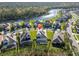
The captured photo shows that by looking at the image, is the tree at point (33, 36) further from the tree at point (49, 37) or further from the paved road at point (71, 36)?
the paved road at point (71, 36)

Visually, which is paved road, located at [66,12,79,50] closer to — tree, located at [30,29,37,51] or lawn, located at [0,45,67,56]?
lawn, located at [0,45,67,56]

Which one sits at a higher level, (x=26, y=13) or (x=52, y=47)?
(x=26, y=13)

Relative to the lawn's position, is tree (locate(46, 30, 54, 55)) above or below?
above

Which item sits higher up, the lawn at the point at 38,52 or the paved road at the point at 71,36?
the paved road at the point at 71,36

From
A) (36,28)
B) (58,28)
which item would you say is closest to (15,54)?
(36,28)

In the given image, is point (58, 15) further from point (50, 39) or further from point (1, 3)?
point (1, 3)

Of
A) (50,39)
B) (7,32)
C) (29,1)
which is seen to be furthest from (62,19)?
(7,32)

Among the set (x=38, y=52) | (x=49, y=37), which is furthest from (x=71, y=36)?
(x=38, y=52)

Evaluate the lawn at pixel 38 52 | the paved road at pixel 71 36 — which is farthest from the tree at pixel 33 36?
the paved road at pixel 71 36

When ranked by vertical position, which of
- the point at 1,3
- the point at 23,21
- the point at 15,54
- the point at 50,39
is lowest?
the point at 15,54

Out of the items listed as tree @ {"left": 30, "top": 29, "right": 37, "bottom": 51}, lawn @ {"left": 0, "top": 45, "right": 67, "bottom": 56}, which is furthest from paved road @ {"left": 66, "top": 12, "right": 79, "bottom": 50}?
tree @ {"left": 30, "top": 29, "right": 37, "bottom": 51}
